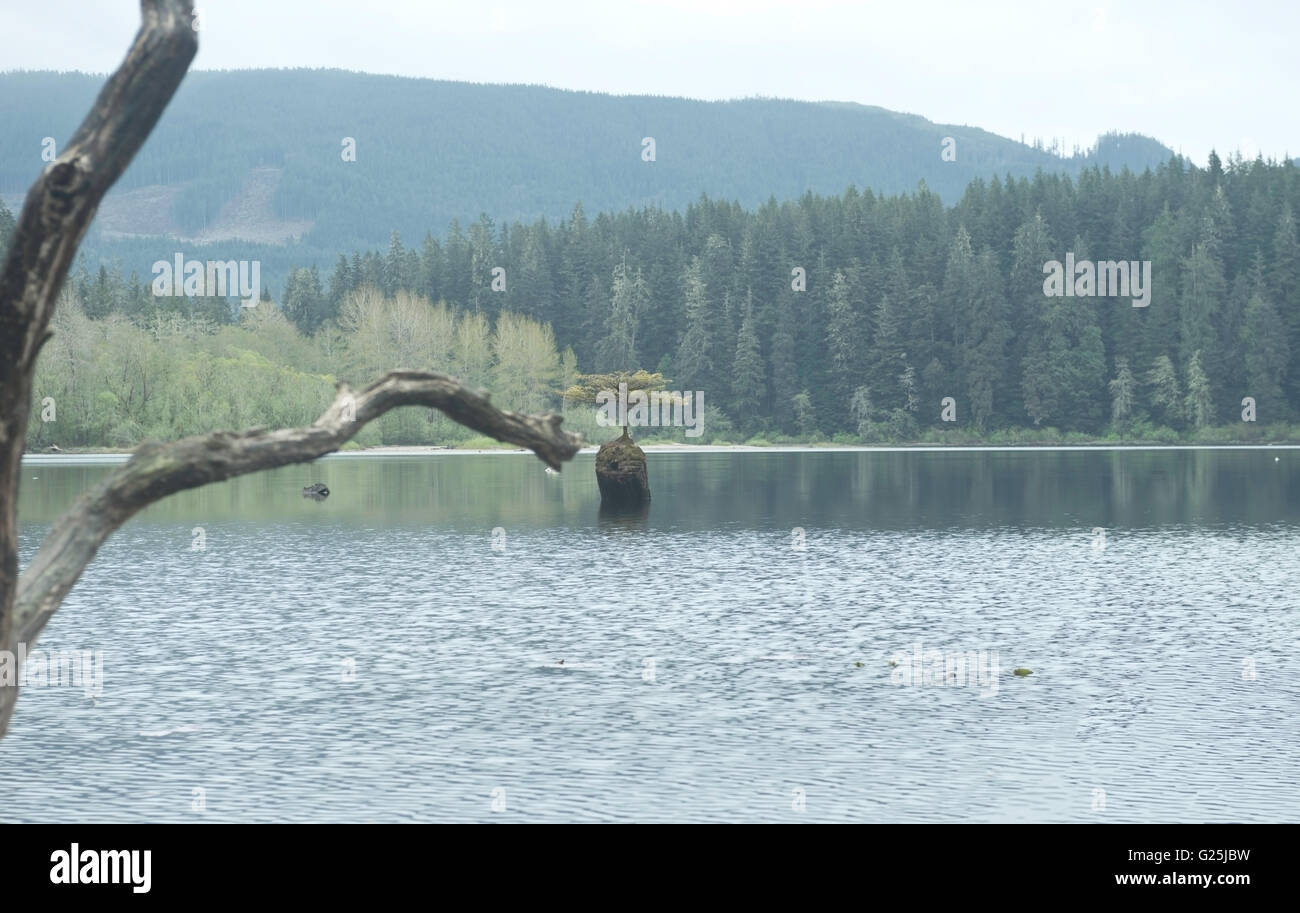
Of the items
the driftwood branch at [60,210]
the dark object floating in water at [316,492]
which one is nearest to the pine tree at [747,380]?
the dark object floating in water at [316,492]

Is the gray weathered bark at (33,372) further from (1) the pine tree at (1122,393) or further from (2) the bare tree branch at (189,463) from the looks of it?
(1) the pine tree at (1122,393)

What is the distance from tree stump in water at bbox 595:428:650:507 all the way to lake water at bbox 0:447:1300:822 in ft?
21.2

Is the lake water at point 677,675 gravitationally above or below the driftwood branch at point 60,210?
below

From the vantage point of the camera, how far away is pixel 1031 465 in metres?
125

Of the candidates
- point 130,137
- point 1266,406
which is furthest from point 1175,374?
point 130,137

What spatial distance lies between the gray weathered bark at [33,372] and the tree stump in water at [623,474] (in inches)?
2525

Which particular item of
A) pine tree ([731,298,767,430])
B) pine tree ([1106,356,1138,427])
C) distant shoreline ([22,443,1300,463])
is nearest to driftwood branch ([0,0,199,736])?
distant shoreline ([22,443,1300,463])

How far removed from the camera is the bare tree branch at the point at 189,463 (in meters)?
8.80

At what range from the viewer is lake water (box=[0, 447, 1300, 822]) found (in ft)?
66.9

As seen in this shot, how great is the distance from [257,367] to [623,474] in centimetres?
8670

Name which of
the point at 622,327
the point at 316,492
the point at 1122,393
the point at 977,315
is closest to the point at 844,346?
the point at 977,315

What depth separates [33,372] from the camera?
831cm

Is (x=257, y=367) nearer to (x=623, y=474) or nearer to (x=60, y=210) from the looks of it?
(x=623, y=474)

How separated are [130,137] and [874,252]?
181 m
